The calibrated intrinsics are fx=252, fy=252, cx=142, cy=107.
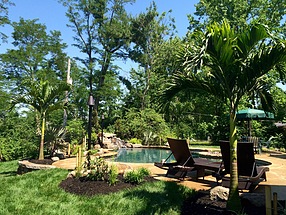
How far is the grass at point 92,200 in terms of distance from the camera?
3.91m

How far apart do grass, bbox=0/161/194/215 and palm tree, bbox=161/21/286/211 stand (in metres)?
1.17

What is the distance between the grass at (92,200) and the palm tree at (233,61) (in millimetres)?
1174

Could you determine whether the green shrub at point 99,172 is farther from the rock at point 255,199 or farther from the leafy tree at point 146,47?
the leafy tree at point 146,47

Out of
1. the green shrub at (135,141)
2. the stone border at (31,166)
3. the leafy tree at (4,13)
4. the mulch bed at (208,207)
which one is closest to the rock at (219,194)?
the mulch bed at (208,207)

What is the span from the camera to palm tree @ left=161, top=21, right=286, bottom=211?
3.28 meters

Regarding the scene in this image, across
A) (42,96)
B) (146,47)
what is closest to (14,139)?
(42,96)

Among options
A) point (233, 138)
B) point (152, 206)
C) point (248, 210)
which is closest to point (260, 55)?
point (233, 138)

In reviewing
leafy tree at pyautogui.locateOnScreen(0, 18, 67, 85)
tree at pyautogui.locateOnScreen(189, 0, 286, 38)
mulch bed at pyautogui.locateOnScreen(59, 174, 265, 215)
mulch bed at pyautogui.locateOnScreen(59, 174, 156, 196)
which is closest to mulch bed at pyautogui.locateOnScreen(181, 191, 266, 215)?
mulch bed at pyautogui.locateOnScreen(59, 174, 265, 215)

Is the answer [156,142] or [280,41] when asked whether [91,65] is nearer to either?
[156,142]

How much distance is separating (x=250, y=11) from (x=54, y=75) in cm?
1870

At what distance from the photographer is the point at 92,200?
170 inches

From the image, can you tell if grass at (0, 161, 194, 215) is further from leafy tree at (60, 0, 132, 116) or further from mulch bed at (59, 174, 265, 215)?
leafy tree at (60, 0, 132, 116)

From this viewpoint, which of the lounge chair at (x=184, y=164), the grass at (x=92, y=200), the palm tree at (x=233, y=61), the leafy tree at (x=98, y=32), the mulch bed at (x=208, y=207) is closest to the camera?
the palm tree at (x=233, y=61)

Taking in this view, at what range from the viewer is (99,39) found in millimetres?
25250
